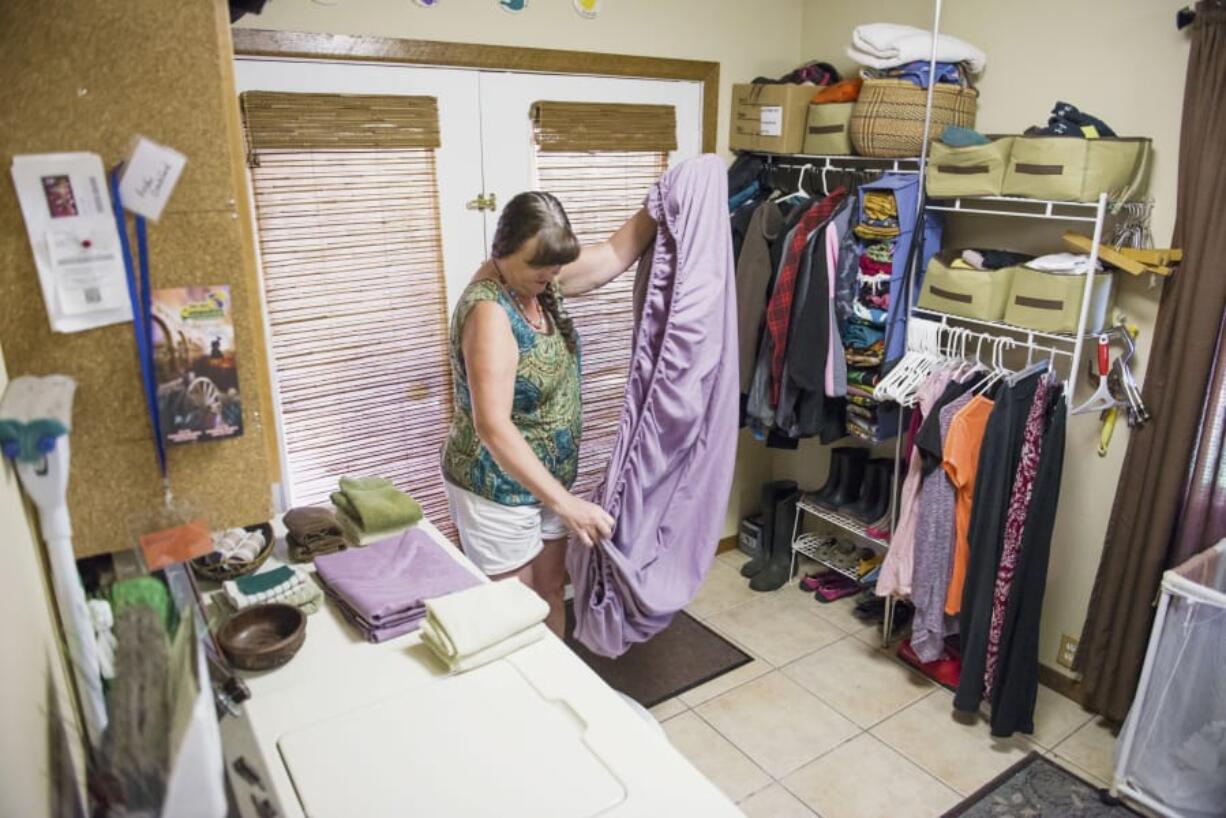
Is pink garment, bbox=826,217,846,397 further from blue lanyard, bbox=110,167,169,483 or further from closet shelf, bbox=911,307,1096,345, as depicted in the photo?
blue lanyard, bbox=110,167,169,483

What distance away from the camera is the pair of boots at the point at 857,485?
11.0ft

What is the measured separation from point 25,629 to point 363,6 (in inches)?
88.2

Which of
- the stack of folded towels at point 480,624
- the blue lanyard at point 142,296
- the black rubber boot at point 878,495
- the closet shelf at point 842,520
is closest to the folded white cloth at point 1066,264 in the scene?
the black rubber boot at point 878,495

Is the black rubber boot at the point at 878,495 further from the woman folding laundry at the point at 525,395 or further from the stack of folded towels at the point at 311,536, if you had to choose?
the stack of folded towels at the point at 311,536

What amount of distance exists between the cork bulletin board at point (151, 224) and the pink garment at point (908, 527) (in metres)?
2.20

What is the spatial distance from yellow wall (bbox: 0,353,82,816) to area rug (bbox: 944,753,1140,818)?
2313mm

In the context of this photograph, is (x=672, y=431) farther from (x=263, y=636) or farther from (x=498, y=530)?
(x=263, y=636)

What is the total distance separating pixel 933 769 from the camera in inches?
102

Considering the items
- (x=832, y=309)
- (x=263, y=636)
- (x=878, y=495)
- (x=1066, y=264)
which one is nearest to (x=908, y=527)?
(x=878, y=495)

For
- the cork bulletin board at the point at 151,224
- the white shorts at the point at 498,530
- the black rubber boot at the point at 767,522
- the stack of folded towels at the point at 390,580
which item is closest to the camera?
the cork bulletin board at the point at 151,224

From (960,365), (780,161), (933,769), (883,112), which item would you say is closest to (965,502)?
(960,365)

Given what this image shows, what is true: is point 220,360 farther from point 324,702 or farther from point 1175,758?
point 1175,758

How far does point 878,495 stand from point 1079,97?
155 cm

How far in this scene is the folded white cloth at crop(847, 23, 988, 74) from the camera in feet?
9.23
